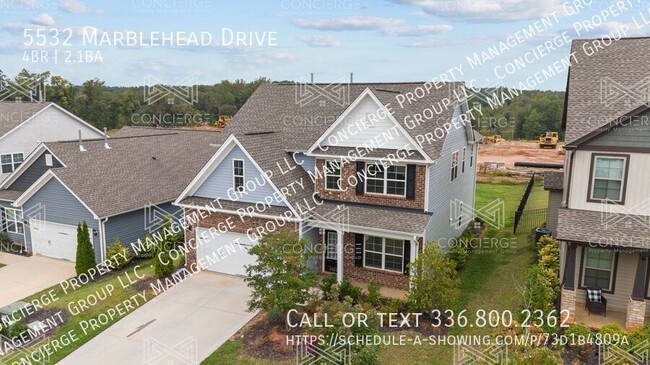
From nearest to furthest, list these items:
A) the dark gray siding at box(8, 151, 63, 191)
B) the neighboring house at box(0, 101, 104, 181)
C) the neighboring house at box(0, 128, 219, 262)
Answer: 1. the neighboring house at box(0, 128, 219, 262)
2. the dark gray siding at box(8, 151, 63, 191)
3. the neighboring house at box(0, 101, 104, 181)

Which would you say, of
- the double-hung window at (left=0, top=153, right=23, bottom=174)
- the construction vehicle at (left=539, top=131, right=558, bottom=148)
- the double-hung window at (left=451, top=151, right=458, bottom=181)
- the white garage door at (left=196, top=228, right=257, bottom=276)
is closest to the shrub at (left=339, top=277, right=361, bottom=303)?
the white garage door at (left=196, top=228, right=257, bottom=276)

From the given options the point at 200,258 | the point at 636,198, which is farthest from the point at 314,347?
the point at 636,198

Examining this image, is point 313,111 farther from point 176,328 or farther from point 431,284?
point 176,328

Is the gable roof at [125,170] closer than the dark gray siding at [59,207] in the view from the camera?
No

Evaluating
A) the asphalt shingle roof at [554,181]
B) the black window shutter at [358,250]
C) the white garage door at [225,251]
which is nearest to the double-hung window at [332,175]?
the black window shutter at [358,250]

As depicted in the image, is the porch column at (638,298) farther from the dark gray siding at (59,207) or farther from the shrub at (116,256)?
the dark gray siding at (59,207)

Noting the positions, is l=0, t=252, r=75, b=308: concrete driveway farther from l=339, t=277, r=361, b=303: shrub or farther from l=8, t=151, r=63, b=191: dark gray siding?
l=339, t=277, r=361, b=303: shrub

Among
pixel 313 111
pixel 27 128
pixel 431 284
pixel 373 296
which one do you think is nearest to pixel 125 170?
pixel 27 128
